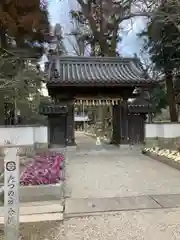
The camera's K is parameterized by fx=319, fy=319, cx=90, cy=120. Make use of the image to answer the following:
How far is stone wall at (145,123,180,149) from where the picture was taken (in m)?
16.1

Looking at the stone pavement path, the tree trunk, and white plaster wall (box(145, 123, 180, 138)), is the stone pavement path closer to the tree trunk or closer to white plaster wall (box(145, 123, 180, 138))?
white plaster wall (box(145, 123, 180, 138))

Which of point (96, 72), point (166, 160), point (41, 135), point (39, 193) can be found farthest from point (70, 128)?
point (39, 193)

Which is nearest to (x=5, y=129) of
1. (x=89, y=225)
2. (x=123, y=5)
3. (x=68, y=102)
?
(x=68, y=102)

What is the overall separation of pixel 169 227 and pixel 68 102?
11.9 metres

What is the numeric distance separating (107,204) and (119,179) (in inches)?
98.2

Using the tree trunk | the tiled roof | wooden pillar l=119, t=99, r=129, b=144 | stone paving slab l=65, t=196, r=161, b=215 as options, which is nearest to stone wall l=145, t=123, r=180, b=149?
wooden pillar l=119, t=99, r=129, b=144

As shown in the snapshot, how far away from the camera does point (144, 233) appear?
172 inches

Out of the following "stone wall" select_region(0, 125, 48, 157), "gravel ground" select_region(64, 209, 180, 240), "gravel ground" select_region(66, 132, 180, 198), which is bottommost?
"gravel ground" select_region(64, 209, 180, 240)

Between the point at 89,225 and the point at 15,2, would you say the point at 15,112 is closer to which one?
the point at 15,2

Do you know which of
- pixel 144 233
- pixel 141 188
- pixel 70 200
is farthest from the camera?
pixel 141 188

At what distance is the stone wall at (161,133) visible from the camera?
52.8 feet

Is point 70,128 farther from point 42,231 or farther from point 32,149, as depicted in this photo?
point 42,231

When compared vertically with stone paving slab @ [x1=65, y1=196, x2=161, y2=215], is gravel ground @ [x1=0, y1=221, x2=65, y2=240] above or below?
below

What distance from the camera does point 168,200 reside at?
6008mm
